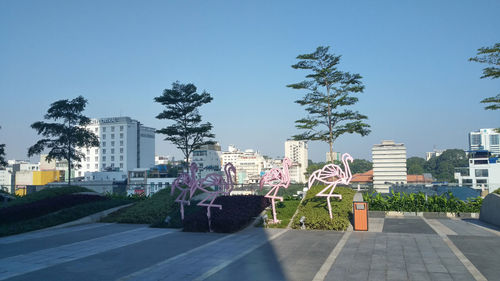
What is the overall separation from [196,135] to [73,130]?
8.76m

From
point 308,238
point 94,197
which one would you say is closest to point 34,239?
point 94,197

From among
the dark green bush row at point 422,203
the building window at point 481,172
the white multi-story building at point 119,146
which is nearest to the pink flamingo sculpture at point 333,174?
the dark green bush row at point 422,203

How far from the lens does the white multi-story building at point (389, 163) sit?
2438 cm

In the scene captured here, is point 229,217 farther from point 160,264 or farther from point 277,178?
point 160,264

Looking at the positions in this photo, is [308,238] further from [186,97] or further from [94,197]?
[186,97]

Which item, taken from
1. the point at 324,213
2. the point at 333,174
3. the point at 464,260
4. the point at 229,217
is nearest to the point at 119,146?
the point at 229,217

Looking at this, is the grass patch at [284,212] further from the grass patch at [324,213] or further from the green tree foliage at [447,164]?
the green tree foliage at [447,164]

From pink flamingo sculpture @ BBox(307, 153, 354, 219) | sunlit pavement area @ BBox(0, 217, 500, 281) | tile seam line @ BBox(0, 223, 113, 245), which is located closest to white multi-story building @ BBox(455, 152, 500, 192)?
sunlit pavement area @ BBox(0, 217, 500, 281)

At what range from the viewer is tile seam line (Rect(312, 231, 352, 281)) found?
764 cm

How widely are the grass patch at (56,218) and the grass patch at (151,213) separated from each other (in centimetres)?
89

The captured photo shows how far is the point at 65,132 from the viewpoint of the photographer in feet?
79.2

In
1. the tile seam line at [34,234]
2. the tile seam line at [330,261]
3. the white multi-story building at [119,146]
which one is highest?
the white multi-story building at [119,146]

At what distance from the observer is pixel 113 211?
61.5ft

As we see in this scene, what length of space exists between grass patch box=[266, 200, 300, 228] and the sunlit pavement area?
0.80 meters
